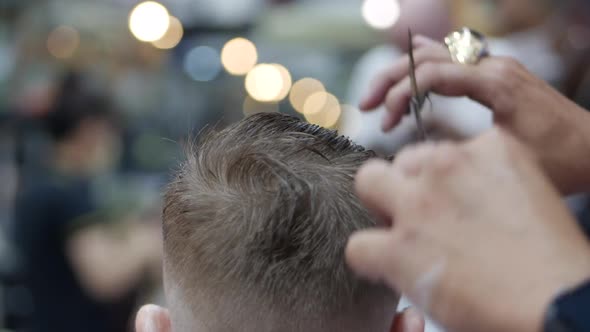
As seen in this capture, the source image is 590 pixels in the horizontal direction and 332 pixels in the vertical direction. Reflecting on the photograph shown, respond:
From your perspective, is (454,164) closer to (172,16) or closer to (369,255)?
(369,255)

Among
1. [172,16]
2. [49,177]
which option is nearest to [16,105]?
[49,177]

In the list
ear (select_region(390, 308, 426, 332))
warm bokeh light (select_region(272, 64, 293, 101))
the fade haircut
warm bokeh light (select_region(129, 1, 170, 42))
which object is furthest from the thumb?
warm bokeh light (select_region(272, 64, 293, 101))

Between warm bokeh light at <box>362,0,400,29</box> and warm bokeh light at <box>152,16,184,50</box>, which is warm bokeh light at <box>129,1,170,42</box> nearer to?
warm bokeh light at <box>152,16,184,50</box>

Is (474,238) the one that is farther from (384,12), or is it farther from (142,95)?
(142,95)

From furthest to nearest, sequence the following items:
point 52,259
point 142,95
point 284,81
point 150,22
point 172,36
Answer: point 284,81, point 172,36, point 150,22, point 142,95, point 52,259

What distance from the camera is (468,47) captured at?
883 millimetres

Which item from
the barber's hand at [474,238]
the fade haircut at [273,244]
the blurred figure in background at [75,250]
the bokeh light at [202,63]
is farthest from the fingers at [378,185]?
the bokeh light at [202,63]

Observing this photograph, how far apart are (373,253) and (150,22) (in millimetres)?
3693

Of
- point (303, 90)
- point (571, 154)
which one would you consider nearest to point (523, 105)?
point (571, 154)

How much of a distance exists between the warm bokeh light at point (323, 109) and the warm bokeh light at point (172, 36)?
92cm

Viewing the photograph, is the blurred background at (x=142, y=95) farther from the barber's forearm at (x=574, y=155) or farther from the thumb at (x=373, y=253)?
the thumb at (x=373, y=253)

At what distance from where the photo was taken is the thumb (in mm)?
498

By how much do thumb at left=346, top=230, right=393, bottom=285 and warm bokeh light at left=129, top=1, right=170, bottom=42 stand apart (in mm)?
3636

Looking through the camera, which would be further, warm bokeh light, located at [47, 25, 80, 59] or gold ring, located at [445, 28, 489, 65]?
warm bokeh light, located at [47, 25, 80, 59]
